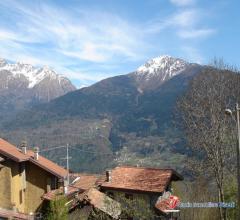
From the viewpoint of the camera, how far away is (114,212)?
3688cm

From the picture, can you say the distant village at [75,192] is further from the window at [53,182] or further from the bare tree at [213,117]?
the bare tree at [213,117]

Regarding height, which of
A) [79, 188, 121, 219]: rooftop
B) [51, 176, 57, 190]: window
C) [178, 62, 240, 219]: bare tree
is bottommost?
[79, 188, 121, 219]: rooftop

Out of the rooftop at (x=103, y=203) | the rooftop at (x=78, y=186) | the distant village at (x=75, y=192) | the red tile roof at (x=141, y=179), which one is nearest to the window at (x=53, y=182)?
the distant village at (x=75, y=192)

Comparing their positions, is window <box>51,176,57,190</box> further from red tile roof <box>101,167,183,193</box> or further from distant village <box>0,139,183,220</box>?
red tile roof <box>101,167,183,193</box>

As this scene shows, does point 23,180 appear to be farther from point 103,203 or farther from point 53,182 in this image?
point 103,203

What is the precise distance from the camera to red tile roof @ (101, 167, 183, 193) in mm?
46938

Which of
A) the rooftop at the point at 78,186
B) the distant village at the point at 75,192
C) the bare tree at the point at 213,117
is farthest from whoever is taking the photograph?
the rooftop at the point at 78,186

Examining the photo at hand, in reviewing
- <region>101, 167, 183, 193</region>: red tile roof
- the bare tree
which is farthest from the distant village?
the bare tree

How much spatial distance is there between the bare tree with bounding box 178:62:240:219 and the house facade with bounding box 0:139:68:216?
1609 cm

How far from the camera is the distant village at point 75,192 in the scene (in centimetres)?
3716

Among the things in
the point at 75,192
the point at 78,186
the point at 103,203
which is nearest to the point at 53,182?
the point at 75,192

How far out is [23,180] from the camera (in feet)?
141

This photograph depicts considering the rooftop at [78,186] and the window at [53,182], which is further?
the window at [53,182]

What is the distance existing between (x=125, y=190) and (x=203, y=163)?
13.1 metres
